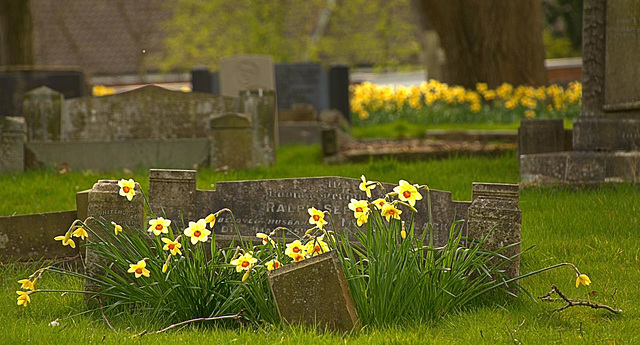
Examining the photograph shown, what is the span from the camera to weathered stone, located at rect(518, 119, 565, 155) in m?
9.06

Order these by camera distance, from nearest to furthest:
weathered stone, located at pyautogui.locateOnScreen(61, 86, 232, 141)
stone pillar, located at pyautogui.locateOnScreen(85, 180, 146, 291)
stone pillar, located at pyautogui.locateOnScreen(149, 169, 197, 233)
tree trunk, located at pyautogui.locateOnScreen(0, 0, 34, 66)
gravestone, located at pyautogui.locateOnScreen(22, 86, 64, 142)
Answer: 1. stone pillar, located at pyautogui.locateOnScreen(85, 180, 146, 291)
2. stone pillar, located at pyautogui.locateOnScreen(149, 169, 197, 233)
3. gravestone, located at pyautogui.locateOnScreen(22, 86, 64, 142)
4. weathered stone, located at pyautogui.locateOnScreen(61, 86, 232, 141)
5. tree trunk, located at pyautogui.locateOnScreen(0, 0, 34, 66)

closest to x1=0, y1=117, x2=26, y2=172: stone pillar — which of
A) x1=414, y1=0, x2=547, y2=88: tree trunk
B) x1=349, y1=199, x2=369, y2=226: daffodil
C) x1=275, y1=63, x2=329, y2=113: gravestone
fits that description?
x1=349, y1=199, x2=369, y2=226: daffodil

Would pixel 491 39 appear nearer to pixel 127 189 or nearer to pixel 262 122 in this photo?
pixel 262 122

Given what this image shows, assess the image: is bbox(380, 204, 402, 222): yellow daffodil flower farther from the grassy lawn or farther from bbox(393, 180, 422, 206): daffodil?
the grassy lawn

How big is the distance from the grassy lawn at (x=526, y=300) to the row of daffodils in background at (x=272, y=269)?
0.14 meters

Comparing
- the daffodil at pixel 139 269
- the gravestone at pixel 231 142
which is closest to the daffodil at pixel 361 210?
the daffodil at pixel 139 269

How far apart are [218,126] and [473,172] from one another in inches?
109

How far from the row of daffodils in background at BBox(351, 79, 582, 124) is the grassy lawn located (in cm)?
773

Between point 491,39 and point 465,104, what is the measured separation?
1413mm

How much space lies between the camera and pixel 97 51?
3222 centimetres

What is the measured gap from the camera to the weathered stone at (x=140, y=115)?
11.0m

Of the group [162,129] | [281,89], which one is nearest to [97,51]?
[281,89]

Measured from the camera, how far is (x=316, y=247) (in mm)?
4871

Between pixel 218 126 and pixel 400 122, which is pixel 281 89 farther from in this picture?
pixel 218 126
